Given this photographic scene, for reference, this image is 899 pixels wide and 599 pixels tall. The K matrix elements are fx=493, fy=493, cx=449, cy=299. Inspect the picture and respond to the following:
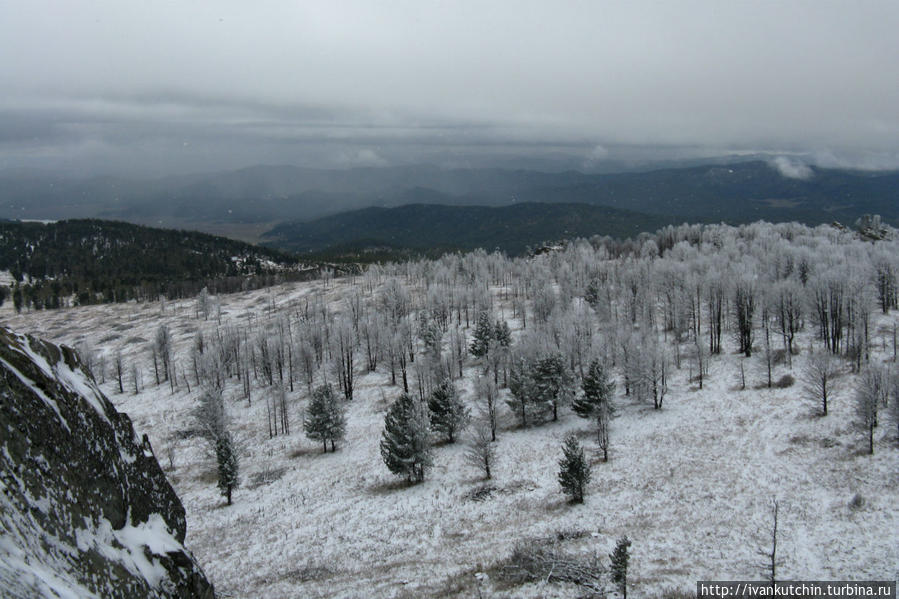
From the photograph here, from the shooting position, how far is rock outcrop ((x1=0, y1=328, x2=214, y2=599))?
1116cm

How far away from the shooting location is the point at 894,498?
3541 centimetres

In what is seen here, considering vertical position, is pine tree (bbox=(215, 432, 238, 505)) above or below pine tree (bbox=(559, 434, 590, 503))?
below

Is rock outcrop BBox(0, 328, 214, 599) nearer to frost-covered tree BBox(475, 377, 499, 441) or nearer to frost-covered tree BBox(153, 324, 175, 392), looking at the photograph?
frost-covered tree BBox(475, 377, 499, 441)

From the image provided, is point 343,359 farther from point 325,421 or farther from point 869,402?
point 869,402

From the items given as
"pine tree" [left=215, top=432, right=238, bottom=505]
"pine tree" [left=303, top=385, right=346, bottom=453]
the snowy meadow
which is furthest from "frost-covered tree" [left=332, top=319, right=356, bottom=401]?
"pine tree" [left=215, top=432, right=238, bottom=505]

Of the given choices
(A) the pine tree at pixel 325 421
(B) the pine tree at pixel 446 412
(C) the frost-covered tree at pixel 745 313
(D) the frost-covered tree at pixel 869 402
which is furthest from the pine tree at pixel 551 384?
(C) the frost-covered tree at pixel 745 313

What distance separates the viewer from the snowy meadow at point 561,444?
31.7 m

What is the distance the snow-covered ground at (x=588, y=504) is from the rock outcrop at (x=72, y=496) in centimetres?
1675

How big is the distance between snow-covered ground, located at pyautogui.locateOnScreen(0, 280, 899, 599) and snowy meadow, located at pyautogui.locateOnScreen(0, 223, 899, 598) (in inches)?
8.6

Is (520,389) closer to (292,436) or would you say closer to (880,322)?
(292,436)

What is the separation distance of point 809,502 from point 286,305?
15716cm

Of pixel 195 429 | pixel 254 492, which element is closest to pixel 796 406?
pixel 254 492

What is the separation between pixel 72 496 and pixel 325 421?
49.7m

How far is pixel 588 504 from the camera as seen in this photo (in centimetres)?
3997
